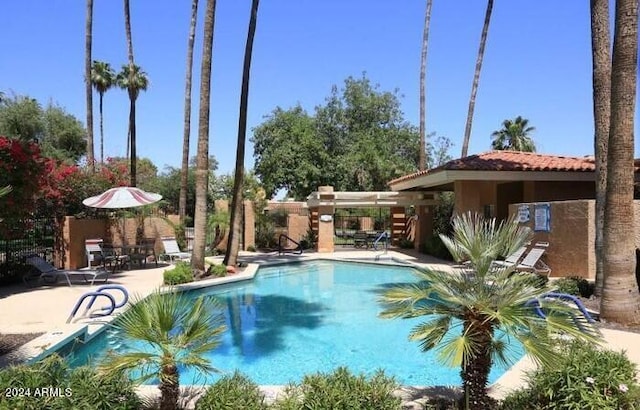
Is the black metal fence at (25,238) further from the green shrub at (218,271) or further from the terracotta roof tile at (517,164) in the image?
the terracotta roof tile at (517,164)

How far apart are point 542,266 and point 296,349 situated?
28.7 feet

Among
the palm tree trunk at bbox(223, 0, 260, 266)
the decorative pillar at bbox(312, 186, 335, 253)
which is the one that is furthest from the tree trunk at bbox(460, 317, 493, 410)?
the decorative pillar at bbox(312, 186, 335, 253)

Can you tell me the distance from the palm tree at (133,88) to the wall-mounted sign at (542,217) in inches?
679

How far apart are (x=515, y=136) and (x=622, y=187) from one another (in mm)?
A: 34327

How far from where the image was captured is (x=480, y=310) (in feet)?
13.0

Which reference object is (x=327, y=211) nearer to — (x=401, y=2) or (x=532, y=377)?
(x=401, y=2)

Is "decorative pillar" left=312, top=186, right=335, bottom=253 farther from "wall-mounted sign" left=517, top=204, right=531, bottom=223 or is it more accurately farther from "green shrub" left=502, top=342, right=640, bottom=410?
"green shrub" left=502, top=342, right=640, bottom=410

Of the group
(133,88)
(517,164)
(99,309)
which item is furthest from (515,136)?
(99,309)

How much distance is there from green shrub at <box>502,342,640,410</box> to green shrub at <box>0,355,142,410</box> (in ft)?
11.5

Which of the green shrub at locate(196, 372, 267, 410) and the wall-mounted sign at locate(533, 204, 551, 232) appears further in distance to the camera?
the wall-mounted sign at locate(533, 204, 551, 232)

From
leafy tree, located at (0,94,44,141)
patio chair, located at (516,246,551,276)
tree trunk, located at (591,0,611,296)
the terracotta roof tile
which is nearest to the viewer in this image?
tree trunk, located at (591,0,611,296)

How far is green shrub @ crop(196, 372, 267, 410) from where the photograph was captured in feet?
12.8

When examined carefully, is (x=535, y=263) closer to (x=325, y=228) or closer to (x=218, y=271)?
(x=218, y=271)

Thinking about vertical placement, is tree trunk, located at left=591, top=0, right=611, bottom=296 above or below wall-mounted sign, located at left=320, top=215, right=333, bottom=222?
above
